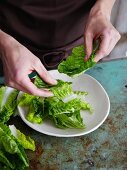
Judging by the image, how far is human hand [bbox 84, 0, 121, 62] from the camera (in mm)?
1179

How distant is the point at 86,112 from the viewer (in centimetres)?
120

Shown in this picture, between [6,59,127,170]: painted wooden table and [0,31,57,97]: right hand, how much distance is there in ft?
0.56

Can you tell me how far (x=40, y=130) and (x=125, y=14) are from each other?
1339 mm

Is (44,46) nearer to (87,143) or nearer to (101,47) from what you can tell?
(101,47)

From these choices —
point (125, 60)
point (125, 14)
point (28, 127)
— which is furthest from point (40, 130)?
point (125, 14)

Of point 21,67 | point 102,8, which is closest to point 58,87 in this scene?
point 21,67

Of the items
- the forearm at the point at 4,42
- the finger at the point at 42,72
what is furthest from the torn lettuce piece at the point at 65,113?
the forearm at the point at 4,42

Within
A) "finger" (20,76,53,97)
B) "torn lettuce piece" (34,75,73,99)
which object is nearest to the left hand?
"torn lettuce piece" (34,75,73,99)

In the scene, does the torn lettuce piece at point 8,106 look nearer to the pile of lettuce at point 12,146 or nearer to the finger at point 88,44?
the pile of lettuce at point 12,146

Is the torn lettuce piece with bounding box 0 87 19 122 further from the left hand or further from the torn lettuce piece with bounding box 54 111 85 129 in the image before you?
the left hand

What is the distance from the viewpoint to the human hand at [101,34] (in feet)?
3.87

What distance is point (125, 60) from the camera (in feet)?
4.62

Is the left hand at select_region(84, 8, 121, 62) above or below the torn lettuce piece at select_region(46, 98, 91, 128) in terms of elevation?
above

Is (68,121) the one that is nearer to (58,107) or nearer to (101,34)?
(58,107)
